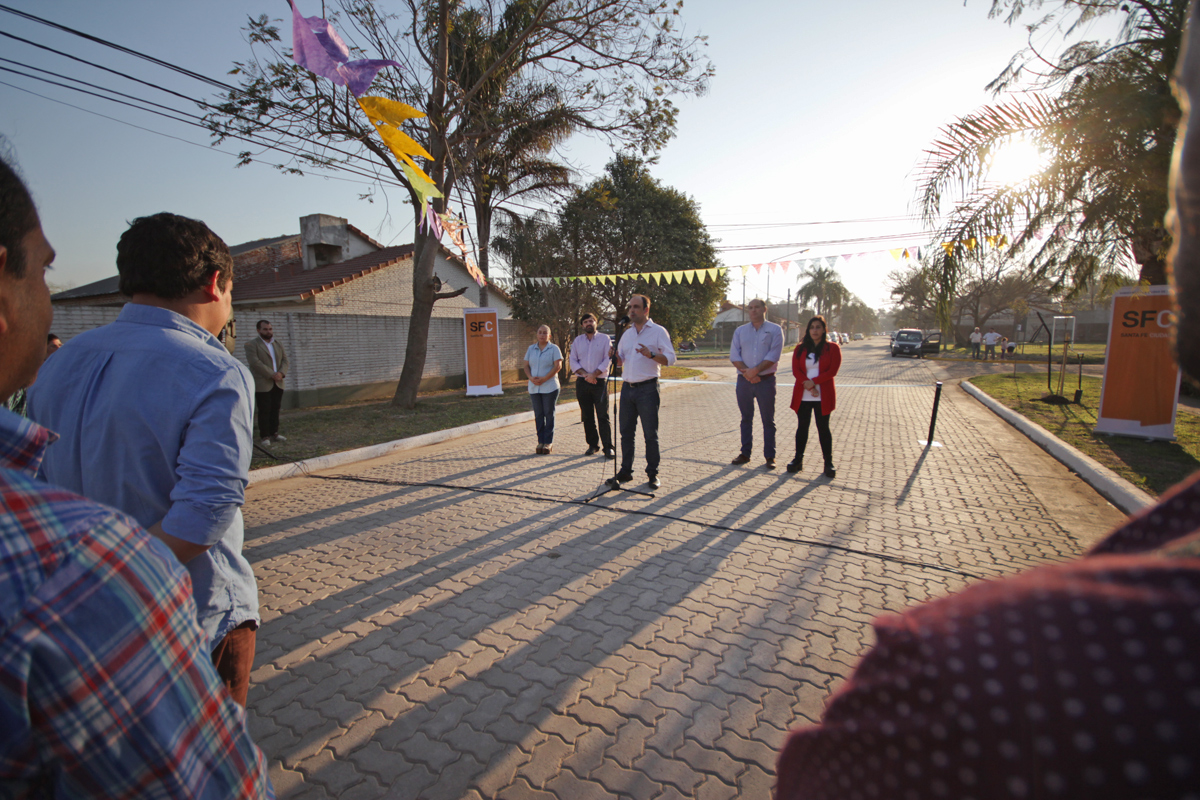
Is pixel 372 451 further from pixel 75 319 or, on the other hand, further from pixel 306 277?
pixel 306 277

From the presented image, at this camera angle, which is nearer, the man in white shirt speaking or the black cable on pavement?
the black cable on pavement

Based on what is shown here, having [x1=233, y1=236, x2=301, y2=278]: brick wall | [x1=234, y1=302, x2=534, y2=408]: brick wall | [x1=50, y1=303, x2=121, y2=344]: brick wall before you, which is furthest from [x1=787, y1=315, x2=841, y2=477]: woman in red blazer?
[x1=233, y1=236, x2=301, y2=278]: brick wall

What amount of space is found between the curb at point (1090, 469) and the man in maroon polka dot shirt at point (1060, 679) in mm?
3858

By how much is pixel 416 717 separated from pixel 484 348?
13370 millimetres

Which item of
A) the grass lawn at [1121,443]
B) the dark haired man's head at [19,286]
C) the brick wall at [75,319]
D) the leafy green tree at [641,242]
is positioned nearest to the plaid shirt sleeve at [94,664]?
the dark haired man's head at [19,286]

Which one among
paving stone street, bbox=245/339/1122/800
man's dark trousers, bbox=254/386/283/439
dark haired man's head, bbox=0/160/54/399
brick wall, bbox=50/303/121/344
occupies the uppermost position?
brick wall, bbox=50/303/121/344

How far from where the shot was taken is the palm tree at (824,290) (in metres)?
73.4

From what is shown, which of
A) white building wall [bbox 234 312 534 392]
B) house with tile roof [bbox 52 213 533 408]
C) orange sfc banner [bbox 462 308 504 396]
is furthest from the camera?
orange sfc banner [bbox 462 308 504 396]

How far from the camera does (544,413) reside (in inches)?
327

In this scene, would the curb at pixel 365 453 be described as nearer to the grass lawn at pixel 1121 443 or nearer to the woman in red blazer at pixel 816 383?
the woman in red blazer at pixel 816 383

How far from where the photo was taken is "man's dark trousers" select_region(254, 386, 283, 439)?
8672 millimetres

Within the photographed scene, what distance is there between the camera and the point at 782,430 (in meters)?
9.91

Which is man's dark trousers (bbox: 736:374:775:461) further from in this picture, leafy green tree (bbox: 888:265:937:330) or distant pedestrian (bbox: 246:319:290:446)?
leafy green tree (bbox: 888:265:937:330)

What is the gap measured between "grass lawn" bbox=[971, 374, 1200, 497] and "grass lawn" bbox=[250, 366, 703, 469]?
9636 mm
